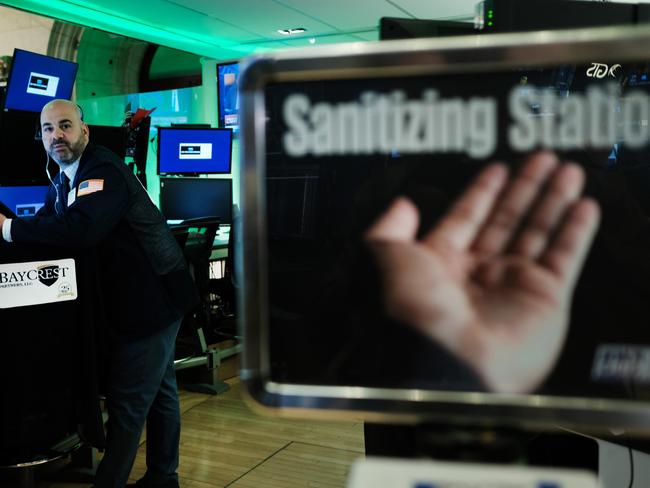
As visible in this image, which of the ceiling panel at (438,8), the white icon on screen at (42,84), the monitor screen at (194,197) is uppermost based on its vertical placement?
the ceiling panel at (438,8)

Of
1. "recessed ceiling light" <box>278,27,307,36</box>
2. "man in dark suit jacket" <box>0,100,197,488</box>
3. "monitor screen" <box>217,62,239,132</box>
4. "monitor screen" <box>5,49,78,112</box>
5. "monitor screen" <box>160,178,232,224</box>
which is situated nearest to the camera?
"man in dark suit jacket" <box>0,100,197,488</box>

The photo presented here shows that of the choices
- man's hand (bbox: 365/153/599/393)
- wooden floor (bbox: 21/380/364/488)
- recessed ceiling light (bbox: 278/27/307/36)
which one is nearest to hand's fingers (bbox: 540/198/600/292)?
man's hand (bbox: 365/153/599/393)

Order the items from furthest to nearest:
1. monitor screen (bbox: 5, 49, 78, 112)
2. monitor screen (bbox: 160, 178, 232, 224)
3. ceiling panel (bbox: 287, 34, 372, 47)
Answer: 1. ceiling panel (bbox: 287, 34, 372, 47)
2. monitor screen (bbox: 160, 178, 232, 224)
3. monitor screen (bbox: 5, 49, 78, 112)

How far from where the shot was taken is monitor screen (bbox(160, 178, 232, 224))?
4.88 metres

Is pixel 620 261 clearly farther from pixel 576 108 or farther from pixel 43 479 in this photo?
pixel 43 479

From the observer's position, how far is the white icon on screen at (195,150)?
5.34 m

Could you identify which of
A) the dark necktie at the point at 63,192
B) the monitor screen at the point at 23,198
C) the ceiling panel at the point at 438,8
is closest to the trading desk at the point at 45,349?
the dark necktie at the point at 63,192

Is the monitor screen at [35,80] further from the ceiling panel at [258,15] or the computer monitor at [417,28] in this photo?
the ceiling panel at [258,15]

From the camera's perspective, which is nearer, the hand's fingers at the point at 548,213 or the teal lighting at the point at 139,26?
the hand's fingers at the point at 548,213

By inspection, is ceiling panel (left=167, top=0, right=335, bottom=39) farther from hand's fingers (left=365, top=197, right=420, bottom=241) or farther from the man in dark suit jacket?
hand's fingers (left=365, top=197, right=420, bottom=241)

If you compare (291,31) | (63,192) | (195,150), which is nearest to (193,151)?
(195,150)

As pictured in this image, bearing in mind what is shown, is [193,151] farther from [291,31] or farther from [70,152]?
[70,152]

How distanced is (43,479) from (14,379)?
2.40 feet

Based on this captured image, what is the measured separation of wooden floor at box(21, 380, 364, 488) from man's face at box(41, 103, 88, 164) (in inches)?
43.7
